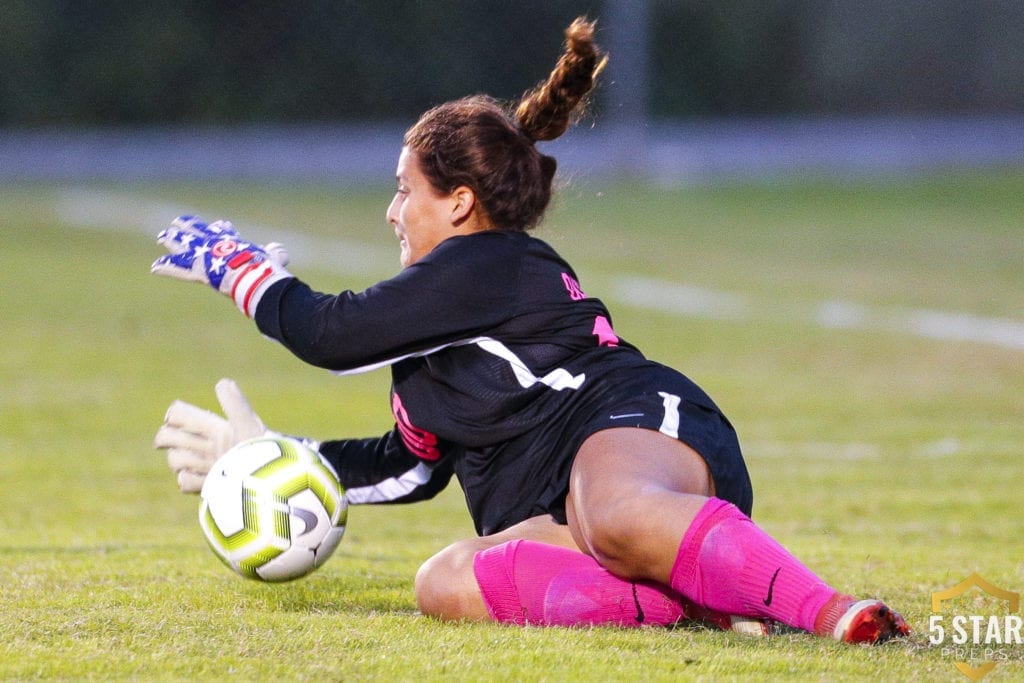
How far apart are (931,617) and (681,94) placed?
3415cm

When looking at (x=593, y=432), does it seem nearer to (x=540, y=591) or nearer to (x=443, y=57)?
(x=540, y=591)

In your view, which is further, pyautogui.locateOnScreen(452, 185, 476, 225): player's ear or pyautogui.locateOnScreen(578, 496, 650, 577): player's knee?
pyautogui.locateOnScreen(452, 185, 476, 225): player's ear

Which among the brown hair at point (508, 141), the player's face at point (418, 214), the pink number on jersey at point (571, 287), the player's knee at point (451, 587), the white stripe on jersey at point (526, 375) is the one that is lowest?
the player's knee at point (451, 587)

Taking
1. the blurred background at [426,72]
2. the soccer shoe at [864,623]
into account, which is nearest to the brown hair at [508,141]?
the soccer shoe at [864,623]

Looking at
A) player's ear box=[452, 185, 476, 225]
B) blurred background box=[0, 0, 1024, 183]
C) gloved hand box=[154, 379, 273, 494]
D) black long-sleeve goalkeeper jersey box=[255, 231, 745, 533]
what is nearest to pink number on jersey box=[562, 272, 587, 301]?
black long-sleeve goalkeeper jersey box=[255, 231, 745, 533]

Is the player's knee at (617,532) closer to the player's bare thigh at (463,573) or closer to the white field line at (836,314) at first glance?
the player's bare thigh at (463,573)

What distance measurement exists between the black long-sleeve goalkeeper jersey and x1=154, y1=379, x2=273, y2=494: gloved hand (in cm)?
59

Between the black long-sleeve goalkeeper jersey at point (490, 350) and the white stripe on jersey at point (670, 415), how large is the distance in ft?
0.23

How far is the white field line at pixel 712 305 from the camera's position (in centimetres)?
1243

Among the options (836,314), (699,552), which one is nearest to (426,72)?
(836,314)

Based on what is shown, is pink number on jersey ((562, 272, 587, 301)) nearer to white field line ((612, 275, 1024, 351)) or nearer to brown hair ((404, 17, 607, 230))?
brown hair ((404, 17, 607, 230))

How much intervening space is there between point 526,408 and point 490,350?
7.1 inches

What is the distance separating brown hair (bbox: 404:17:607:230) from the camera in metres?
4.11

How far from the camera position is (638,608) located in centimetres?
365
